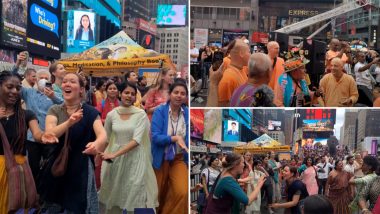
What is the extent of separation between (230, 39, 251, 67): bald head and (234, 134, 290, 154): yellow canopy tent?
0.57 metres

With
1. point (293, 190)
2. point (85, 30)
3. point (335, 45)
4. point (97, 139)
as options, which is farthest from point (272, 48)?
point (97, 139)

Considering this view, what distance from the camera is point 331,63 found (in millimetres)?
4828

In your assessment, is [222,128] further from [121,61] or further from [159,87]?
[121,61]

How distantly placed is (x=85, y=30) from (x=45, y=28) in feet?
0.92

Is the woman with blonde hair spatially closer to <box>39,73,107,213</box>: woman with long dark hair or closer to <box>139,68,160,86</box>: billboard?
<box>139,68,160,86</box>: billboard

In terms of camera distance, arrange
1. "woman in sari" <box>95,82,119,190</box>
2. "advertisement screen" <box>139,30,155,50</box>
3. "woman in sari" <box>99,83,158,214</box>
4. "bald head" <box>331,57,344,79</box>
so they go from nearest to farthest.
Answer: "woman in sari" <box>99,83,158,214</box>
"woman in sari" <box>95,82,119,190</box>
"advertisement screen" <box>139,30,155,50</box>
"bald head" <box>331,57,344,79</box>

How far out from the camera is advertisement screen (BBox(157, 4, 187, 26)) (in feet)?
15.1

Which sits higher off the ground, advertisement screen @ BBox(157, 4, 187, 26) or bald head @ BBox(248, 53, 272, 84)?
advertisement screen @ BBox(157, 4, 187, 26)

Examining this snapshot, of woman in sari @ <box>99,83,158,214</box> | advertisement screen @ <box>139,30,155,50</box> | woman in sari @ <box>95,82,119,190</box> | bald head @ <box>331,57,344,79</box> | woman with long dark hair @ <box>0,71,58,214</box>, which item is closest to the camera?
woman with long dark hair @ <box>0,71,58,214</box>

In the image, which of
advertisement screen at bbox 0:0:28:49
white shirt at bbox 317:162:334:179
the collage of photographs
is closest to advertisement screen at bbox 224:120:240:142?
the collage of photographs

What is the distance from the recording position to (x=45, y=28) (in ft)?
14.8

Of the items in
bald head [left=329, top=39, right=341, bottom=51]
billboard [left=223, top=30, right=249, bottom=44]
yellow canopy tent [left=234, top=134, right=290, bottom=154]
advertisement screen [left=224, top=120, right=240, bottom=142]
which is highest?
billboard [left=223, top=30, right=249, bottom=44]

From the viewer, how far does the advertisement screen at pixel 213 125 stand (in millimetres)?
4578

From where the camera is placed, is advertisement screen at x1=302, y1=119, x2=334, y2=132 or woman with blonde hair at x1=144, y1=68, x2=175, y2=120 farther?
advertisement screen at x1=302, y1=119, x2=334, y2=132
